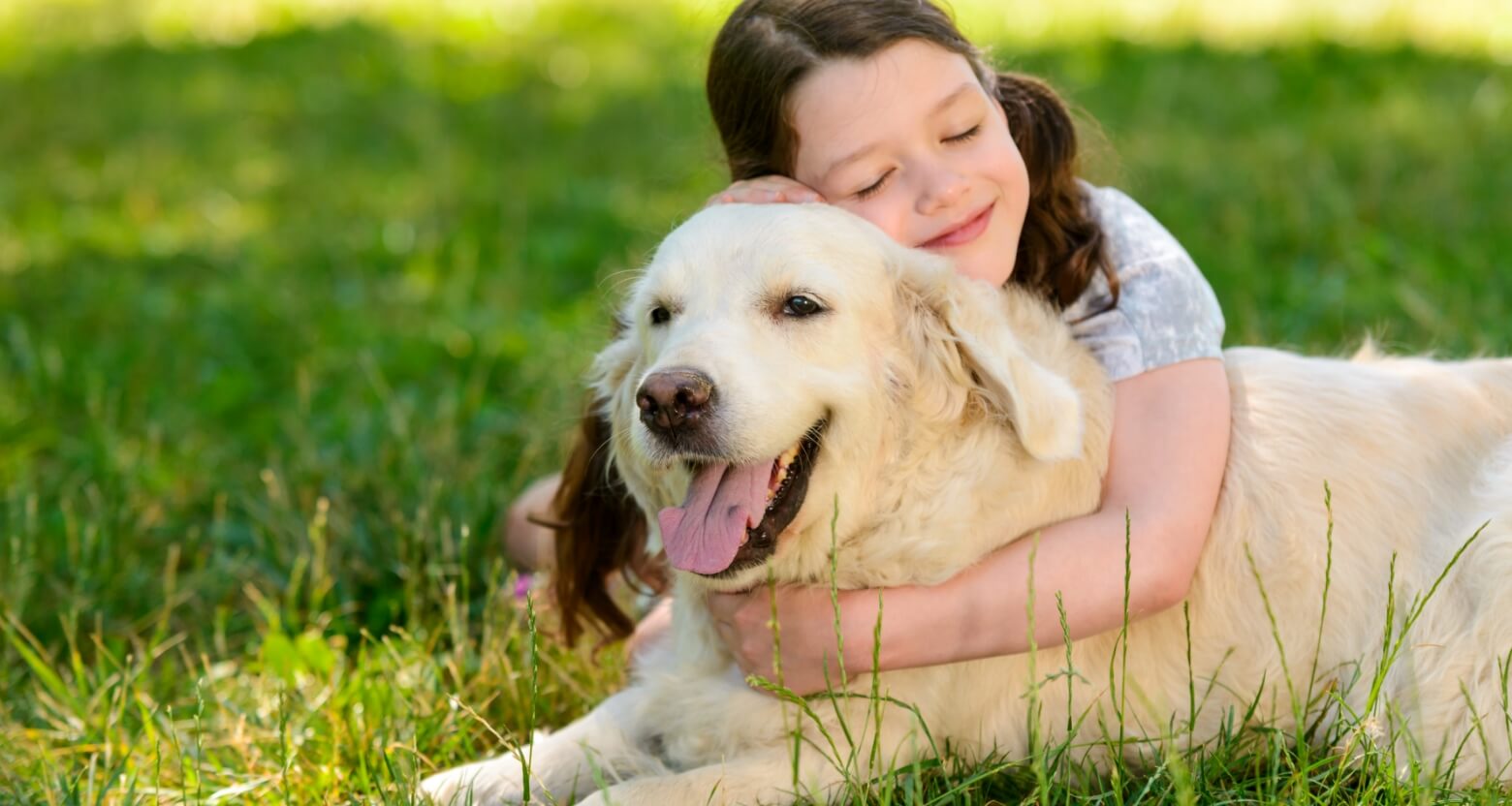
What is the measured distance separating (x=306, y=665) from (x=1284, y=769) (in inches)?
82.2

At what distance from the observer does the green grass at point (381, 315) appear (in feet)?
10.4

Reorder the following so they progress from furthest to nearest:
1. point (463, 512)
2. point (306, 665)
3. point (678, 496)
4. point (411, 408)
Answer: point (411, 408) → point (463, 512) → point (306, 665) → point (678, 496)

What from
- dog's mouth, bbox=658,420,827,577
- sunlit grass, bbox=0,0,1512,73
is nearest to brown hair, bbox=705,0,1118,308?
dog's mouth, bbox=658,420,827,577

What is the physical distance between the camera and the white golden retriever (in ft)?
8.82

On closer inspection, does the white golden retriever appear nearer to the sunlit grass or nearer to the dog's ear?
the dog's ear

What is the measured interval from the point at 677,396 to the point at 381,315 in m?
3.71

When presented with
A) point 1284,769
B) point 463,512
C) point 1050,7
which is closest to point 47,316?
point 463,512

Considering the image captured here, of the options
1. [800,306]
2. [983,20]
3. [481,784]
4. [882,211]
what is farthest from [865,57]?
[983,20]

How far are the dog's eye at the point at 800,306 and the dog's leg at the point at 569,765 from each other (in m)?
0.85

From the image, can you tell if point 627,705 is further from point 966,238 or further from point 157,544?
point 157,544

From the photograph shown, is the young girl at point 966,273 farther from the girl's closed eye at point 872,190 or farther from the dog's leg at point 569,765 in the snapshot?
the dog's leg at point 569,765

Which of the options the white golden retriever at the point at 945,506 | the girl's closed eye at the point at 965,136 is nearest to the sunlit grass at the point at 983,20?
the girl's closed eye at the point at 965,136

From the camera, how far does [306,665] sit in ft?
11.3

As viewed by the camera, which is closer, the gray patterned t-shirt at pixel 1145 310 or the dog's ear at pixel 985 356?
the dog's ear at pixel 985 356
